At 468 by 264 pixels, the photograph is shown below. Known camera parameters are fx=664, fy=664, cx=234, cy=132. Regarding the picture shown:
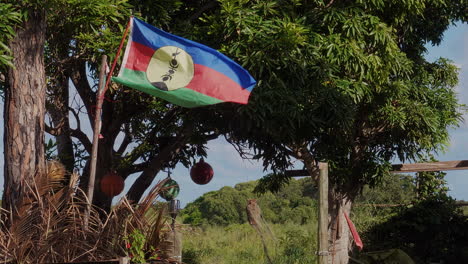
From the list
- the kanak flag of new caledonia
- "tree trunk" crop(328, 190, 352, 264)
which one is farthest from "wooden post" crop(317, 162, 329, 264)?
"tree trunk" crop(328, 190, 352, 264)

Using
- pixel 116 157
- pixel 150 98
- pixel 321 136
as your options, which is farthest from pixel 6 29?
pixel 321 136

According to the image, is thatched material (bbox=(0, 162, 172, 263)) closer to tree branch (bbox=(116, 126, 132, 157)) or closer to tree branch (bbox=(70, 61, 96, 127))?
tree branch (bbox=(70, 61, 96, 127))

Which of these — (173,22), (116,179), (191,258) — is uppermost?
(173,22)

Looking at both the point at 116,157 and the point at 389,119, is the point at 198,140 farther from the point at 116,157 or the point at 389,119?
the point at 389,119

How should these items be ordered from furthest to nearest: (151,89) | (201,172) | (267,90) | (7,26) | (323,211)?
1. (201,172)
2. (267,90)
3. (7,26)
4. (323,211)
5. (151,89)

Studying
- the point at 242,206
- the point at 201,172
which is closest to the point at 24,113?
the point at 201,172

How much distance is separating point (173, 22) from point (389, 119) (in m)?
4.78

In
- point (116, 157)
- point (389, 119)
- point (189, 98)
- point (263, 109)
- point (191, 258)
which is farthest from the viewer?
point (191, 258)

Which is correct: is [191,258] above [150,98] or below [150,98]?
below

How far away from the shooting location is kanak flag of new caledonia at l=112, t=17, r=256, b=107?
283 inches

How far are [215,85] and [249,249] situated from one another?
12046 mm

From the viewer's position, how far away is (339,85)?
1173 cm

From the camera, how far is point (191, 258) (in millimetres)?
17922

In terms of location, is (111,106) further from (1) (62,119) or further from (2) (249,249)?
(2) (249,249)
